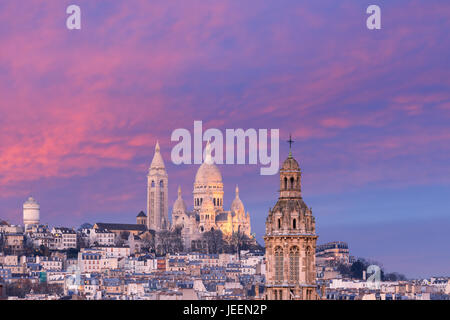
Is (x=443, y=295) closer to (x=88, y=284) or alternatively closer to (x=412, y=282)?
(x=412, y=282)

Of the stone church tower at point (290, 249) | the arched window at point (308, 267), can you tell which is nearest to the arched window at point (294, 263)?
the stone church tower at point (290, 249)

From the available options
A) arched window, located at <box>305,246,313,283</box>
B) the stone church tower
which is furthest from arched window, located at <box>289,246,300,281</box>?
arched window, located at <box>305,246,313,283</box>

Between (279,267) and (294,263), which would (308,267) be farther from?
(279,267)

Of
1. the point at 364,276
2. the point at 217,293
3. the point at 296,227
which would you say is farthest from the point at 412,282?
the point at 296,227

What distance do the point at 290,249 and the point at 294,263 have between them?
2.08 ft

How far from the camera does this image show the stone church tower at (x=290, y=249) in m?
47.7

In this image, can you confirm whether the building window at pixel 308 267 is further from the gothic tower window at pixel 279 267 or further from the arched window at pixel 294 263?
the gothic tower window at pixel 279 267

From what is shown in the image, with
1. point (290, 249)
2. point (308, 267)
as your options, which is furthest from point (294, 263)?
point (290, 249)

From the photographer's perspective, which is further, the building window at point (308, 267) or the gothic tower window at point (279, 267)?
the gothic tower window at point (279, 267)

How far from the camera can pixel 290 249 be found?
158ft

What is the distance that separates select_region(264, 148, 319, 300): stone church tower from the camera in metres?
47.7

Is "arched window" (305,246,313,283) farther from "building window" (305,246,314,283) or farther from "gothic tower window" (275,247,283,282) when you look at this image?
"gothic tower window" (275,247,283,282)
